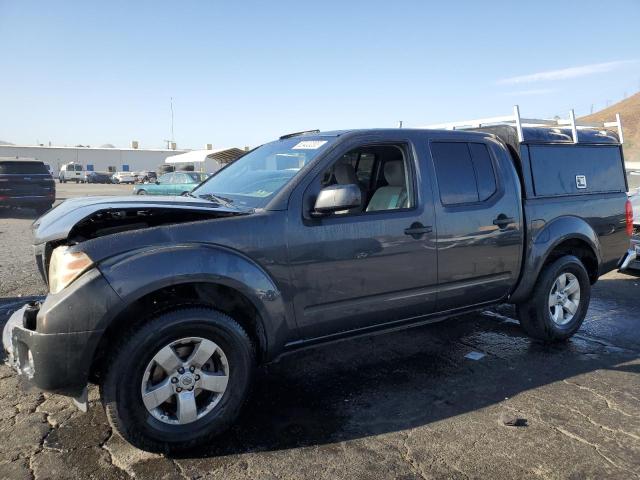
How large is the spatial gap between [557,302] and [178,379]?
360cm

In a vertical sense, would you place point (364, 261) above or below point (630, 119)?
below

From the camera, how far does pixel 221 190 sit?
388cm

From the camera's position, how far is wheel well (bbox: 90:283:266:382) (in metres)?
2.70

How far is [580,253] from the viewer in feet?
16.0

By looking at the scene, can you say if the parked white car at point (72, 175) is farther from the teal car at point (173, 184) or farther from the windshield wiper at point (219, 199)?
the windshield wiper at point (219, 199)

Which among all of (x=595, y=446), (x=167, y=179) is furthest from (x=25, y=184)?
(x=595, y=446)

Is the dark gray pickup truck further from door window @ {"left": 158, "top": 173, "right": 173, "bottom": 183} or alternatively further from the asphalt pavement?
door window @ {"left": 158, "top": 173, "right": 173, "bottom": 183}

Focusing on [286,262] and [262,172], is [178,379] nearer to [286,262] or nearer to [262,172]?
[286,262]

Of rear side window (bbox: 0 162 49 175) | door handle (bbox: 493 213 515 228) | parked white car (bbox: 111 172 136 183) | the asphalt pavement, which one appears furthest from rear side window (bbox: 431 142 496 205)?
parked white car (bbox: 111 172 136 183)

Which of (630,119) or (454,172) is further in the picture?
(630,119)

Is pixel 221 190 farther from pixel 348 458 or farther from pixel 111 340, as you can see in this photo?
pixel 348 458

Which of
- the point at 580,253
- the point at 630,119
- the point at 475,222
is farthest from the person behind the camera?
the point at 630,119

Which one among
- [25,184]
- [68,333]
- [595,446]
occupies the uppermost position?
[25,184]

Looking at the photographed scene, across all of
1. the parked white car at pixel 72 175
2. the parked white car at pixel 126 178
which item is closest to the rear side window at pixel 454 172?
the parked white car at pixel 126 178
